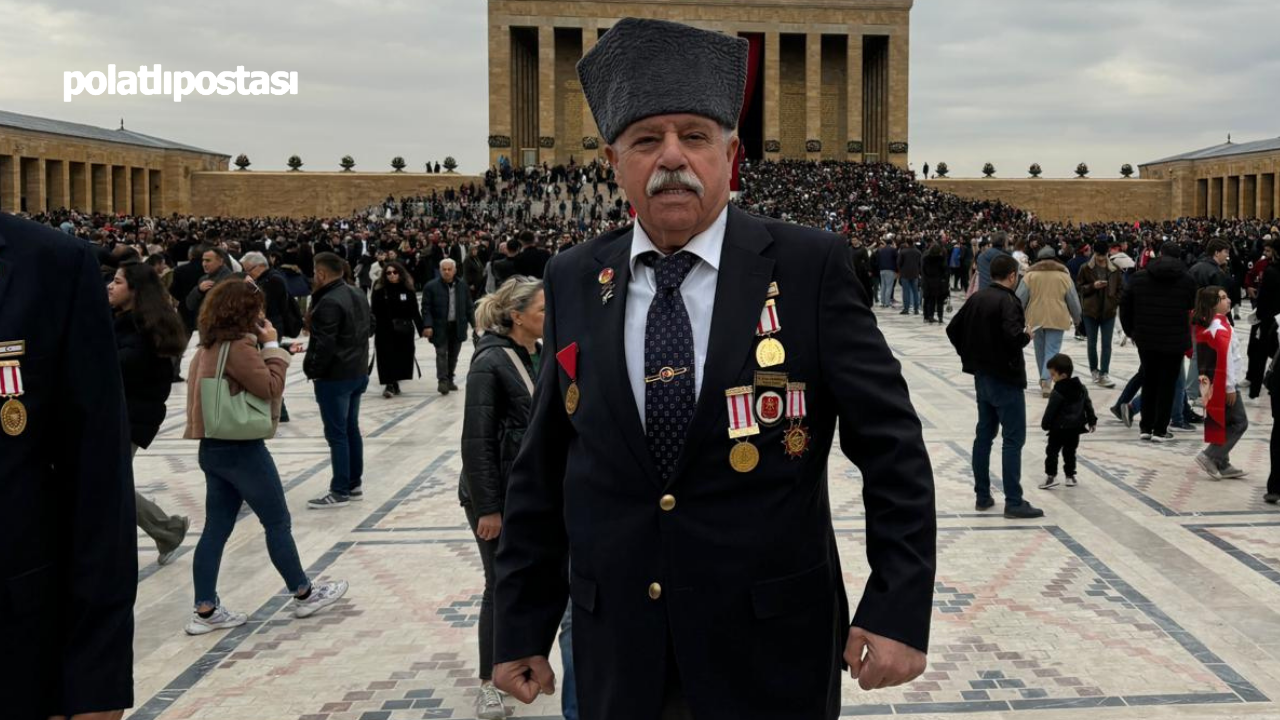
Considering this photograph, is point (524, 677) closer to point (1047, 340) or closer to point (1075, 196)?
point (1047, 340)

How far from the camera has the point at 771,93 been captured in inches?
2024

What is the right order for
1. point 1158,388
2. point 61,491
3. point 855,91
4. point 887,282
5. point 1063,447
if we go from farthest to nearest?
point 855,91 < point 887,282 < point 1158,388 < point 1063,447 < point 61,491

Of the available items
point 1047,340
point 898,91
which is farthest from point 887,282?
point 898,91

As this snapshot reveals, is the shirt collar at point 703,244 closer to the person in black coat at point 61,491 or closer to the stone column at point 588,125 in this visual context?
the person in black coat at point 61,491

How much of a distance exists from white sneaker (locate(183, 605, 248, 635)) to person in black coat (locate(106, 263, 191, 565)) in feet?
2.39

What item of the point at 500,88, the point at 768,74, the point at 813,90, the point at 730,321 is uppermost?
the point at 768,74

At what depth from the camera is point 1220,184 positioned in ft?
194

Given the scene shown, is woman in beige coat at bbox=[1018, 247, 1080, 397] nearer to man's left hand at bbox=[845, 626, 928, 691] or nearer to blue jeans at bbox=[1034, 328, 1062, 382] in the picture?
blue jeans at bbox=[1034, 328, 1062, 382]

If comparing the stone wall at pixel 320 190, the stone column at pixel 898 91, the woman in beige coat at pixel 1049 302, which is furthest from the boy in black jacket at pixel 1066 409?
the stone wall at pixel 320 190

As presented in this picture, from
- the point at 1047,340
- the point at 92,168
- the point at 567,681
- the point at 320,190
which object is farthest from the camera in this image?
the point at 320,190

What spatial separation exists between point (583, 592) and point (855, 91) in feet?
173

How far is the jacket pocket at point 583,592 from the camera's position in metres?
2.11

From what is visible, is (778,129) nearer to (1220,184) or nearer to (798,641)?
(1220,184)

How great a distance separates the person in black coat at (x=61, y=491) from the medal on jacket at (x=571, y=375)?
80 centimetres
